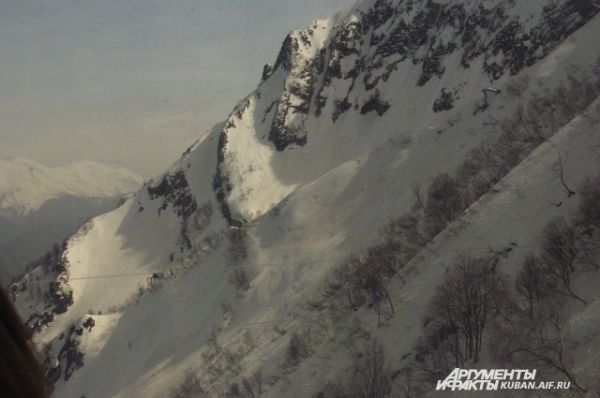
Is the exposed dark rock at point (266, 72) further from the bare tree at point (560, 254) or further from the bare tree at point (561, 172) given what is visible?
the bare tree at point (560, 254)

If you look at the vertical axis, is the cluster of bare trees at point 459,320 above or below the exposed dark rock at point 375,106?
below

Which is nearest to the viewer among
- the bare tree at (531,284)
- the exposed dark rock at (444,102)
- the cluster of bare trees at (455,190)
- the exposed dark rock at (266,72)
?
the bare tree at (531,284)

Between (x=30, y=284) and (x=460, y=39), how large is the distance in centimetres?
9927

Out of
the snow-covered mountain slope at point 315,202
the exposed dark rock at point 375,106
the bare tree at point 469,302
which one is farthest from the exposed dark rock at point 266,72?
the bare tree at point 469,302

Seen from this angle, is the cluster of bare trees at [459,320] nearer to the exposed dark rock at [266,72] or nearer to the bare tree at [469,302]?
the bare tree at [469,302]

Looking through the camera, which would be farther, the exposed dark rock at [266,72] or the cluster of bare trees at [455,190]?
the exposed dark rock at [266,72]

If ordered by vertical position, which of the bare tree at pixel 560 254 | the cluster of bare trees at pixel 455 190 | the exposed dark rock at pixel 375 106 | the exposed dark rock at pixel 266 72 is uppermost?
the exposed dark rock at pixel 266 72

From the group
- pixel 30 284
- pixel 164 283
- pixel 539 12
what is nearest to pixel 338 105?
pixel 539 12

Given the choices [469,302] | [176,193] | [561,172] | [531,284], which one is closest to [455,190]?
[561,172]

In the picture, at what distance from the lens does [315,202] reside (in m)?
66.9

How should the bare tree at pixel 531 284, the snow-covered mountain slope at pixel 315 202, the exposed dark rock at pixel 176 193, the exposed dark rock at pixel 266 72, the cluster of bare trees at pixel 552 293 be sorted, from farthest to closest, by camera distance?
the exposed dark rock at pixel 266 72
the exposed dark rock at pixel 176 193
the snow-covered mountain slope at pixel 315 202
the bare tree at pixel 531 284
the cluster of bare trees at pixel 552 293

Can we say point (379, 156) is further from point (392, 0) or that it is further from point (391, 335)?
point (392, 0)

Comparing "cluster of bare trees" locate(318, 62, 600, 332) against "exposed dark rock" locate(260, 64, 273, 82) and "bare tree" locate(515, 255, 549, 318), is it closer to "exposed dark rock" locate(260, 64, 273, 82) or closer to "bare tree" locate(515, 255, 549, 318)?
"bare tree" locate(515, 255, 549, 318)

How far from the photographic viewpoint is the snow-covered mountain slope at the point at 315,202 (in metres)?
33.9
